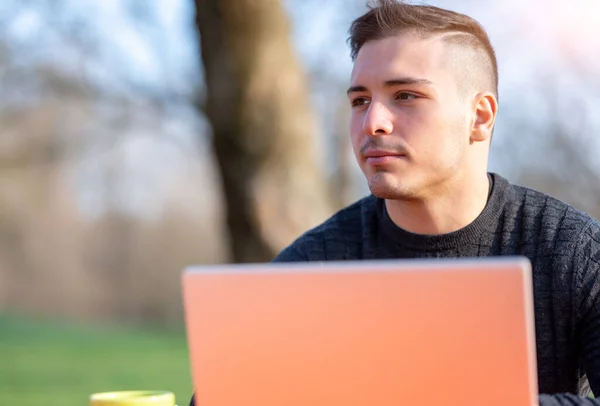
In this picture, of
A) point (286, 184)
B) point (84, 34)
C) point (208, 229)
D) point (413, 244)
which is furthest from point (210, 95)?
point (208, 229)

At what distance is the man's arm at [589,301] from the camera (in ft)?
6.65

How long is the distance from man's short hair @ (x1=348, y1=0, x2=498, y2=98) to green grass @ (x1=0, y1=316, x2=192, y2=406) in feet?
16.4

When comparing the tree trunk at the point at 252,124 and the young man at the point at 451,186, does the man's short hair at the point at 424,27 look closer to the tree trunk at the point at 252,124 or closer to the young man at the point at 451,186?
the young man at the point at 451,186

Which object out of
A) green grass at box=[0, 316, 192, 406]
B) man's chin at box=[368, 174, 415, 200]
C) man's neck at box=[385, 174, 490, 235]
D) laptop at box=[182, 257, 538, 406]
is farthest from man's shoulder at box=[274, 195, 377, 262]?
green grass at box=[0, 316, 192, 406]

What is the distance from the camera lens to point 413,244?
2275mm

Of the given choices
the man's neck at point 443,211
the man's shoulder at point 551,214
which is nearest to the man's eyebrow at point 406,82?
the man's neck at point 443,211

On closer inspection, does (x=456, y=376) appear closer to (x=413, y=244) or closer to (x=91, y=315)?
(x=413, y=244)

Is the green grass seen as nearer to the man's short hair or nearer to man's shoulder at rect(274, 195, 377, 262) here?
man's shoulder at rect(274, 195, 377, 262)

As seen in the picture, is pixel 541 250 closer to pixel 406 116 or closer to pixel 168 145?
pixel 406 116

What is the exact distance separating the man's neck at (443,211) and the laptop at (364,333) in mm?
950

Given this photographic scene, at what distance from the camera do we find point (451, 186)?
227 centimetres

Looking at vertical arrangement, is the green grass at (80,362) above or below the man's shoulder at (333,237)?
below

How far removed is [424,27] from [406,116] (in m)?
0.25

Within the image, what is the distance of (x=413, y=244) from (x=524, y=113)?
5.62 metres
